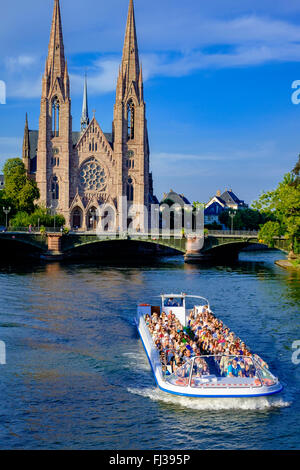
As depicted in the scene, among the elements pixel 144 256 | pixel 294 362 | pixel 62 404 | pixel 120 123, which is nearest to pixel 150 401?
pixel 62 404

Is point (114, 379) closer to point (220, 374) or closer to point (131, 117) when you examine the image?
point (220, 374)

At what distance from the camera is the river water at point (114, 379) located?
2241 cm

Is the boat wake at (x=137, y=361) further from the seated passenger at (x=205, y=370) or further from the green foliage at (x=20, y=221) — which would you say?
the green foliage at (x=20, y=221)

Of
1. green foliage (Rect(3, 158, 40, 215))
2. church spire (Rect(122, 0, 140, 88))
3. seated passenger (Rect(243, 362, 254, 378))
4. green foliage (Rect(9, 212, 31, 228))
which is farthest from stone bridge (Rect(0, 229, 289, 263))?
seated passenger (Rect(243, 362, 254, 378))

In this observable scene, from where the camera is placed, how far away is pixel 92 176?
134 m

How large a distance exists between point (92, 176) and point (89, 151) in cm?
573

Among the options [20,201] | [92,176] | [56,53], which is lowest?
[20,201]

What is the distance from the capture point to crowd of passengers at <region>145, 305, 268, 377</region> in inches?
1035

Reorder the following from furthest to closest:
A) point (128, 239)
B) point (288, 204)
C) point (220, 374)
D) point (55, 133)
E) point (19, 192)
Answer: point (55, 133) → point (19, 192) → point (128, 239) → point (288, 204) → point (220, 374)

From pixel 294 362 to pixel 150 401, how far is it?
392 inches

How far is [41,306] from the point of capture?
49.1 metres

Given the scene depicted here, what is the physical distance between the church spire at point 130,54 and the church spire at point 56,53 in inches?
571

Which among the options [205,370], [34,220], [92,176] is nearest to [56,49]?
[92,176]

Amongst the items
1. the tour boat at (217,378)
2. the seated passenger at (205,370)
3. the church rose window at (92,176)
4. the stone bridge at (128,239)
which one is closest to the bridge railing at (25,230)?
the stone bridge at (128,239)
